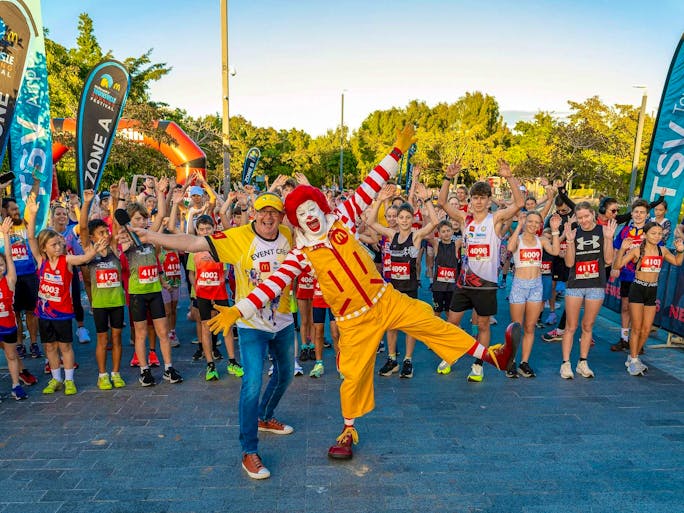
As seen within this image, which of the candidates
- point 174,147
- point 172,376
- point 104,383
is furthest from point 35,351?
point 174,147

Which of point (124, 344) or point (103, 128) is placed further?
point (103, 128)

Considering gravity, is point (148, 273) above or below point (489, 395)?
above

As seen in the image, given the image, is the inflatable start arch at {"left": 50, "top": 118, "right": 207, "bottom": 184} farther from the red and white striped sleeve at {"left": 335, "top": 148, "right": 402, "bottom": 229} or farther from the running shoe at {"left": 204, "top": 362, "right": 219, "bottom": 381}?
the red and white striped sleeve at {"left": 335, "top": 148, "right": 402, "bottom": 229}

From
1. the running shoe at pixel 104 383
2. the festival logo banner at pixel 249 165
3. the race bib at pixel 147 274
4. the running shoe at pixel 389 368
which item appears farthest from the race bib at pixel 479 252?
the festival logo banner at pixel 249 165

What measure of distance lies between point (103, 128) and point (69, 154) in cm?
1425

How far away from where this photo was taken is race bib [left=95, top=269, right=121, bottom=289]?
5234mm

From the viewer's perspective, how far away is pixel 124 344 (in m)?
6.90

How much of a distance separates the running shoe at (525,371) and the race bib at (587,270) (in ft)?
3.87

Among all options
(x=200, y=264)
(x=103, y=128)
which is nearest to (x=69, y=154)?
(x=103, y=128)

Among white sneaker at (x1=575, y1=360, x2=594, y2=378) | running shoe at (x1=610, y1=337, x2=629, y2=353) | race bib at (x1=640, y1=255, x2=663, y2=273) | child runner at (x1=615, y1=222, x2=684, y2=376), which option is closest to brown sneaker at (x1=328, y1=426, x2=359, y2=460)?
white sneaker at (x1=575, y1=360, x2=594, y2=378)

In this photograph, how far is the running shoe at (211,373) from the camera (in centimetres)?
554

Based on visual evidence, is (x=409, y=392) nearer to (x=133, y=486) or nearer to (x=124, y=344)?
(x=133, y=486)

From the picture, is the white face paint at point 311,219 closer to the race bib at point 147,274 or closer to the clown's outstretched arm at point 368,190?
the clown's outstretched arm at point 368,190

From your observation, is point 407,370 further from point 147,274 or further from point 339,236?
point 147,274
